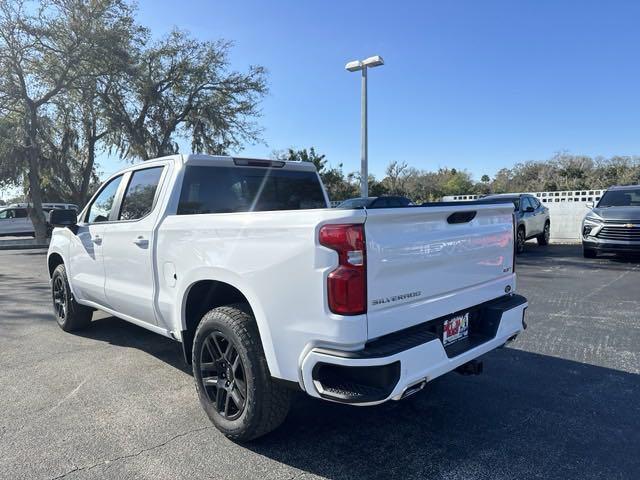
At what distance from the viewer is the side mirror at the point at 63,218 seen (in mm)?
4988

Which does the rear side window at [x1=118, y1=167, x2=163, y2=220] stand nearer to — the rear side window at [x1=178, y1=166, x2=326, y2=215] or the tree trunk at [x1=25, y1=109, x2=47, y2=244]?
the rear side window at [x1=178, y1=166, x2=326, y2=215]

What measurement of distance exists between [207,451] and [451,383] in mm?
2125

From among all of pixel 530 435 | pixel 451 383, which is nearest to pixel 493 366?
pixel 451 383

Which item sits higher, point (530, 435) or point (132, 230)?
point (132, 230)

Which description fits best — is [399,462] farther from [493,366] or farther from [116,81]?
[116,81]

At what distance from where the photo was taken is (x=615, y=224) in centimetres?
1070

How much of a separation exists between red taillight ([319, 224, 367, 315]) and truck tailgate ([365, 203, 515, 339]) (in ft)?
0.19

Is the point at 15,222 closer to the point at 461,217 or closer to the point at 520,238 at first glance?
the point at 520,238

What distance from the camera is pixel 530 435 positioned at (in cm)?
312

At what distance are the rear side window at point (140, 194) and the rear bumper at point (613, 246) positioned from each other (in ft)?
34.5

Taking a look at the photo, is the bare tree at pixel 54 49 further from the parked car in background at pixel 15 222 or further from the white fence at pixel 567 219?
the white fence at pixel 567 219

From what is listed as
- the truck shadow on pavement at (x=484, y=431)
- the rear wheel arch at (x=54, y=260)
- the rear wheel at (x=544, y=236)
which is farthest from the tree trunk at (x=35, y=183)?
the truck shadow on pavement at (x=484, y=431)

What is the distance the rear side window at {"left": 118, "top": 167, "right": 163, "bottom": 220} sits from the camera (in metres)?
4.13

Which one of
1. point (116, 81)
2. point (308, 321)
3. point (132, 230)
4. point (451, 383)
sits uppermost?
point (116, 81)
